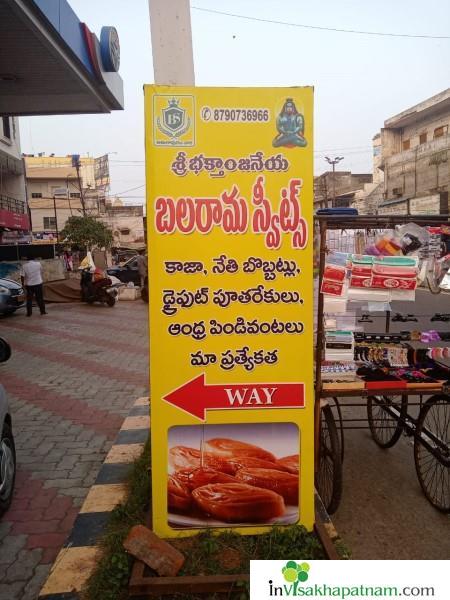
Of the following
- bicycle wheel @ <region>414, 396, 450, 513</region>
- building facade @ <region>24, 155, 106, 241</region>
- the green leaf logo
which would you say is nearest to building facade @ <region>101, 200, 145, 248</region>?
building facade @ <region>24, 155, 106, 241</region>

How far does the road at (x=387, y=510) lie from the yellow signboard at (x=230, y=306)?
2.23 ft

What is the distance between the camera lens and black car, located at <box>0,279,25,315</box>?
1257 centimetres

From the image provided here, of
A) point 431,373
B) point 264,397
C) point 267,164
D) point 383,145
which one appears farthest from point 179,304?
point 383,145

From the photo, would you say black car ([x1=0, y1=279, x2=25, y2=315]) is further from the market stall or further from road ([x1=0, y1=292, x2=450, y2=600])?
the market stall

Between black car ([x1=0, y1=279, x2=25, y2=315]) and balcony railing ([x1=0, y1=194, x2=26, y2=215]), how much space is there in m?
8.35

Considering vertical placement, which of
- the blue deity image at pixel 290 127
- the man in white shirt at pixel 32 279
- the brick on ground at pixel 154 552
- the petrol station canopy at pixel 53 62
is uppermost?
the petrol station canopy at pixel 53 62

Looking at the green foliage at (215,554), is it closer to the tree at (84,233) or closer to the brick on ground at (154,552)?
the brick on ground at (154,552)

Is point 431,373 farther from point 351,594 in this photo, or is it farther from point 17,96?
point 17,96

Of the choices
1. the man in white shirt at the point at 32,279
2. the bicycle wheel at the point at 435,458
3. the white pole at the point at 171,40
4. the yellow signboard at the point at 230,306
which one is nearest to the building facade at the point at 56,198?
the man in white shirt at the point at 32,279

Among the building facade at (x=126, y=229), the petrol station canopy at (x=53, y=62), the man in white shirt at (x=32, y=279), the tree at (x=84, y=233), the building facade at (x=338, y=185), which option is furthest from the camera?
the building facade at (x=126, y=229)

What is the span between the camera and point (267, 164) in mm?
2346

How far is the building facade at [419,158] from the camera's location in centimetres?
2495

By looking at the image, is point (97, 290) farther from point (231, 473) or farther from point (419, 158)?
point (419, 158)

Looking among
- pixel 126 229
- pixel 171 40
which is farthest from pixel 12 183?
pixel 171 40
